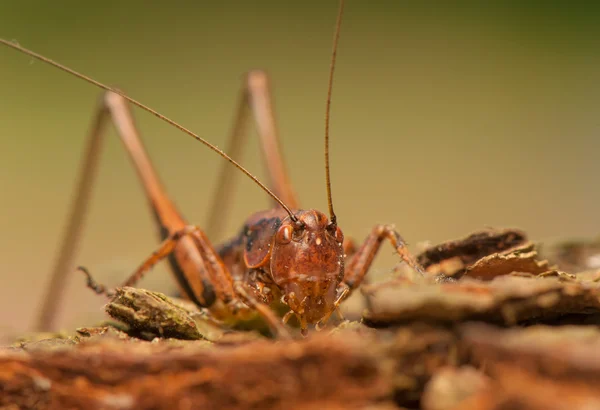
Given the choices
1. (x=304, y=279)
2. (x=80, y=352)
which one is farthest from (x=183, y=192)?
(x=80, y=352)

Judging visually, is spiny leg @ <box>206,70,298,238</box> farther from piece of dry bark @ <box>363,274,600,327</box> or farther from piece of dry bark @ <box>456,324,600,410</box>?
piece of dry bark @ <box>456,324,600,410</box>

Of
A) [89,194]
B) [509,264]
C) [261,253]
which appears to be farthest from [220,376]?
[89,194]

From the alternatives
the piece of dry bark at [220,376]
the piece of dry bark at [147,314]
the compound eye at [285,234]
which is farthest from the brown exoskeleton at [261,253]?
the piece of dry bark at [220,376]

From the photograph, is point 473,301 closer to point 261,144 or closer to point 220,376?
point 220,376

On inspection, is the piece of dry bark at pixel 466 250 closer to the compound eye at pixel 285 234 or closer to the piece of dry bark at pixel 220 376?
the compound eye at pixel 285 234

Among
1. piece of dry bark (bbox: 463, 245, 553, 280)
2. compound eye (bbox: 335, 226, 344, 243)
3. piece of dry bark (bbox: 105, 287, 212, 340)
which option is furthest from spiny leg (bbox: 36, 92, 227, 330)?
piece of dry bark (bbox: 463, 245, 553, 280)

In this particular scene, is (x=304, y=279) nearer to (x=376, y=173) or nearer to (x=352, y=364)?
(x=352, y=364)
